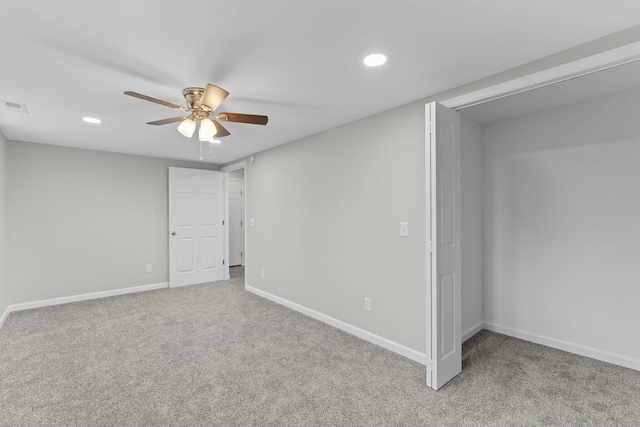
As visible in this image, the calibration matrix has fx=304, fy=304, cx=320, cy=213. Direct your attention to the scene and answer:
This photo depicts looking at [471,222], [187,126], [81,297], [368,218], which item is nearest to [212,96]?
[187,126]

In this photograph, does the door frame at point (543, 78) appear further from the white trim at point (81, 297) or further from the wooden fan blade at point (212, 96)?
the white trim at point (81, 297)

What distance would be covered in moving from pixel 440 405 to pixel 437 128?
1911 mm

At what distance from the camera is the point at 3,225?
3740mm

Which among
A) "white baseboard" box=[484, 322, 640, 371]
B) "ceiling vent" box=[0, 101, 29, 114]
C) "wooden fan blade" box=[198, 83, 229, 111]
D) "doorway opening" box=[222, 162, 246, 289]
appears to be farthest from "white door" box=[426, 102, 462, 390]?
"doorway opening" box=[222, 162, 246, 289]

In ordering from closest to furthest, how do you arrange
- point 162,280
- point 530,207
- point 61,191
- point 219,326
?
point 530,207 < point 219,326 < point 61,191 < point 162,280

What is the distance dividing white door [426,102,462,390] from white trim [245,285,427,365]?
1.23ft

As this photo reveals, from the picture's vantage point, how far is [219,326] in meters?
3.48

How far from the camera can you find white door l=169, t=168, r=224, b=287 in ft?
17.3

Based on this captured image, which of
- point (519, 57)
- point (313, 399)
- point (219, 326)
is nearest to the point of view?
point (519, 57)

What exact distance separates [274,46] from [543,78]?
1.71 m

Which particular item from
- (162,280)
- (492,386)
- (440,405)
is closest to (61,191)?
(162,280)

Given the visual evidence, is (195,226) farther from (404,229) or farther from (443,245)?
(443,245)

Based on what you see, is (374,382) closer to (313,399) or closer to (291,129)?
(313,399)

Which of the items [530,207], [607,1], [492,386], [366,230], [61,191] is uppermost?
[607,1]
